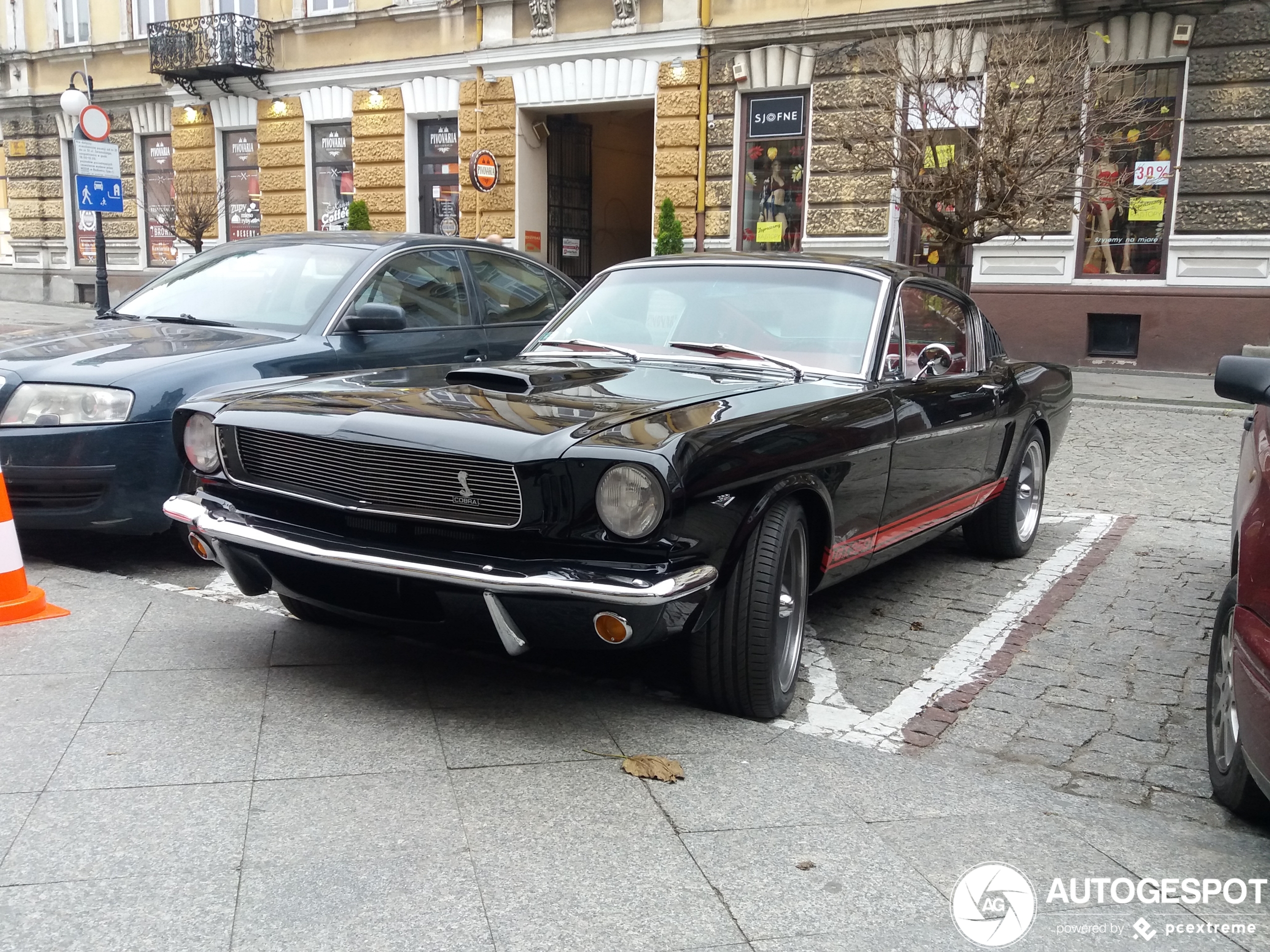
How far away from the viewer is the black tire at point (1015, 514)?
601 centimetres

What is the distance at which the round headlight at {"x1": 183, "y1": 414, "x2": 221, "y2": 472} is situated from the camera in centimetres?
397

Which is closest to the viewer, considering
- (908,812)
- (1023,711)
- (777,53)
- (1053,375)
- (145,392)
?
(908,812)

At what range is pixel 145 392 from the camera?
16.6 feet

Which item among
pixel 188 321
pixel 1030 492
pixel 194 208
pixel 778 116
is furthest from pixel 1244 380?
pixel 194 208

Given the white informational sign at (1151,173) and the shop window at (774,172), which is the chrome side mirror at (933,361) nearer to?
the white informational sign at (1151,173)

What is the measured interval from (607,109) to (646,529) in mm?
17946

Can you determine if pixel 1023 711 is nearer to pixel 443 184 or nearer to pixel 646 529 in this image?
pixel 646 529

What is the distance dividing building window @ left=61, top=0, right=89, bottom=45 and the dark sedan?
21910 mm

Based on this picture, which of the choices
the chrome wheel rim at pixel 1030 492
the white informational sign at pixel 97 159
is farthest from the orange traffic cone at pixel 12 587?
the white informational sign at pixel 97 159

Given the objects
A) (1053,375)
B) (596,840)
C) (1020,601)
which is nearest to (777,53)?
(1053,375)

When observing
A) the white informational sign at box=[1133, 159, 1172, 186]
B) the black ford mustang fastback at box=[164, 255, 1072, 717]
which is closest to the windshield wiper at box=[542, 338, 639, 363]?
the black ford mustang fastback at box=[164, 255, 1072, 717]

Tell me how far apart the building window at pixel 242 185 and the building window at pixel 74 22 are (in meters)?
4.76

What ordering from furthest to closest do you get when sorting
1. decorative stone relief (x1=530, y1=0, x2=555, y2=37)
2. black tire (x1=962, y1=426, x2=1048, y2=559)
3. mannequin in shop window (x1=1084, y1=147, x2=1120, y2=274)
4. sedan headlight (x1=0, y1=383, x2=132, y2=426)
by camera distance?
decorative stone relief (x1=530, y1=0, x2=555, y2=37) < mannequin in shop window (x1=1084, y1=147, x2=1120, y2=274) < black tire (x1=962, y1=426, x2=1048, y2=559) < sedan headlight (x1=0, y1=383, x2=132, y2=426)

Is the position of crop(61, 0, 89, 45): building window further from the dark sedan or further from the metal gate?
the dark sedan
